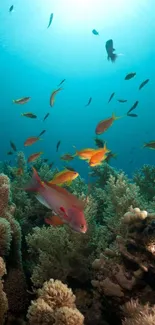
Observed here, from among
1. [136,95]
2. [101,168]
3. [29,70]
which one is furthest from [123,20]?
[101,168]

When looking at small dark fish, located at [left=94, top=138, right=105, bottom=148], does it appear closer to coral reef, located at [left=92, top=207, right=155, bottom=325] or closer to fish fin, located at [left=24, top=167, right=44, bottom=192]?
coral reef, located at [left=92, top=207, right=155, bottom=325]

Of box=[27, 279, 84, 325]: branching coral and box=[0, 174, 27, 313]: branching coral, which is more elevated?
box=[27, 279, 84, 325]: branching coral

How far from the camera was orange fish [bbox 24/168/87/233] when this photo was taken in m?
1.88

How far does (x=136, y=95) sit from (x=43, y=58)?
37473mm

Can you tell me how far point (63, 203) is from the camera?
76.6 inches

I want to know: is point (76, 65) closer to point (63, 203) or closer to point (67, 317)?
point (63, 203)

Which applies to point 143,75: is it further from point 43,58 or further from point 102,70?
point 43,58

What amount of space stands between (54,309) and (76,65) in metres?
76.3

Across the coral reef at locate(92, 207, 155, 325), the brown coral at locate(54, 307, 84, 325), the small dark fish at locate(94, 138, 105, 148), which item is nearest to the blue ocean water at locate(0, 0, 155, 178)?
the small dark fish at locate(94, 138, 105, 148)

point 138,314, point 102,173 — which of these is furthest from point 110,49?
point 138,314

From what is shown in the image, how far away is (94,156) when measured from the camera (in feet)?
12.7

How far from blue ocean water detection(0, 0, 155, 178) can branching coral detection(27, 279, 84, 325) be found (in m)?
9.88

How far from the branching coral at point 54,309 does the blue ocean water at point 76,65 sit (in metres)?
9.88

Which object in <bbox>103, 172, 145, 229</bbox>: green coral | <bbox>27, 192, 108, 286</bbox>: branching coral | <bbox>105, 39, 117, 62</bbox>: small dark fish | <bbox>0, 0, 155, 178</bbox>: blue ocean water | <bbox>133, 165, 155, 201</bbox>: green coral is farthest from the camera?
<bbox>0, 0, 155, 178</bbox>: blue ocean water
